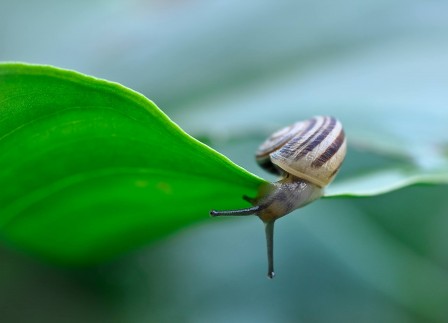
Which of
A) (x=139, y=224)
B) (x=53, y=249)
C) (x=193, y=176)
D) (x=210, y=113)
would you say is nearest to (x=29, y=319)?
(x=53, y=249)

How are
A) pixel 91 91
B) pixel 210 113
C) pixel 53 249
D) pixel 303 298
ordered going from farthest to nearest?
pixel 210 113 < pixel 303 298 < pixel 53 249 < pixel 91 91

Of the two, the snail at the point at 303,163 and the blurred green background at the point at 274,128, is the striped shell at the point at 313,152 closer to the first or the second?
the snail at the point at 303,163

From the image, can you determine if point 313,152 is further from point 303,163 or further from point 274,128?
point 274,128

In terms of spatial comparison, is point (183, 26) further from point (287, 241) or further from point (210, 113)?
point (287, 241)

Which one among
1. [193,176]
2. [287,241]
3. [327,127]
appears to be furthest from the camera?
[287,241]

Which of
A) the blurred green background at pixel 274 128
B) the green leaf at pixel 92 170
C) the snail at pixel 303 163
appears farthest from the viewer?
the blurred green background at pixel 274 128

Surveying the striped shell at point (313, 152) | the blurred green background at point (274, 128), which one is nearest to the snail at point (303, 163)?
the striped shell at point (313, 152)

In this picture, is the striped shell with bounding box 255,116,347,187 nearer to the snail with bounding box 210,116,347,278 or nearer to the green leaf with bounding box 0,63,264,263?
the snail with bounding box 210,116,347,278
